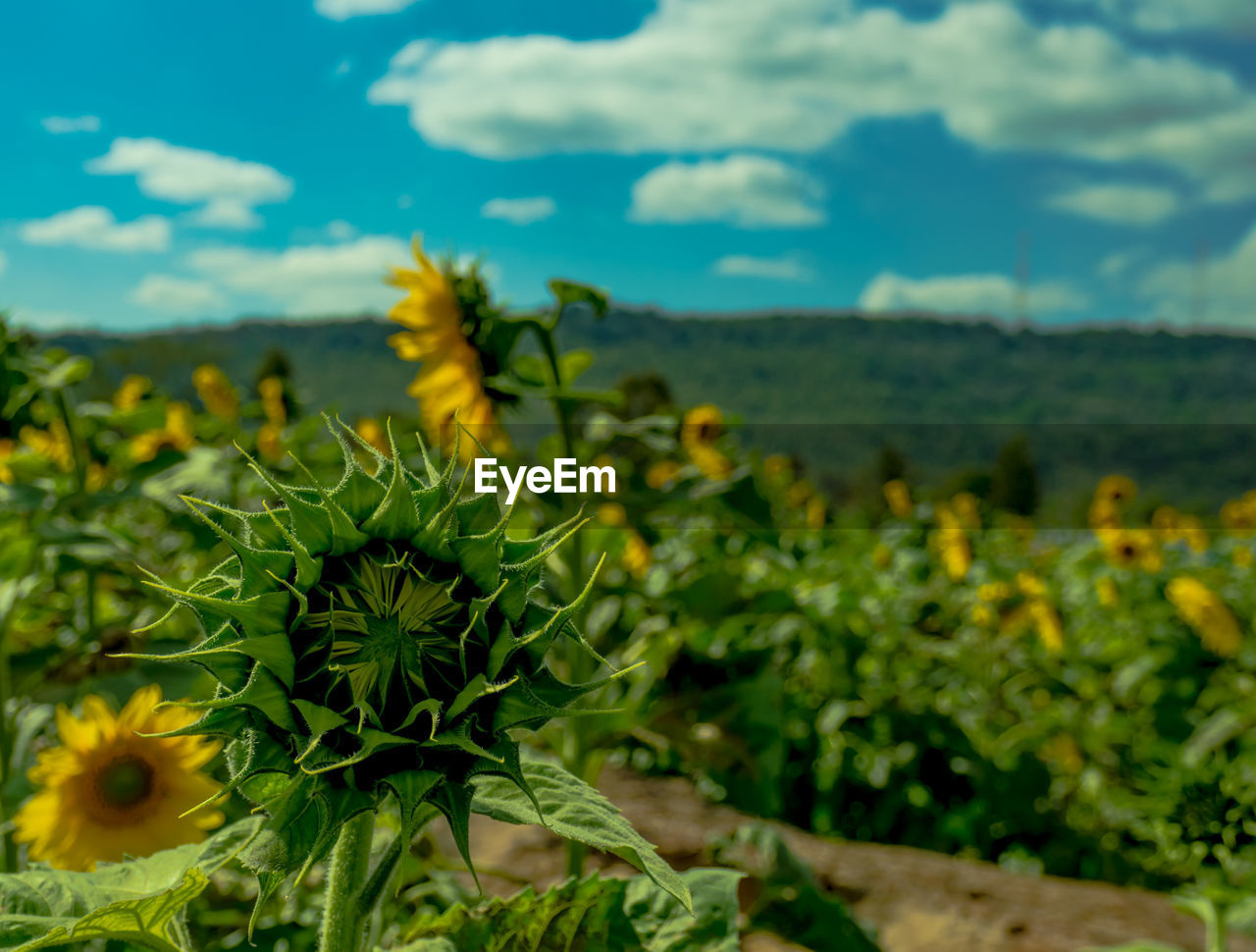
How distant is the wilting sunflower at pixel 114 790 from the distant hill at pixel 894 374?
72590 millimetres

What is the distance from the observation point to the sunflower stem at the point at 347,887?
837 mm

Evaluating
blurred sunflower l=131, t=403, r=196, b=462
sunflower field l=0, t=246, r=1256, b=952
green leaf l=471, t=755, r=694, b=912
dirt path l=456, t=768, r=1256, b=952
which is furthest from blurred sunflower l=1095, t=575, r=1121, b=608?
green leaf l=471, t=755, r=694, b=912

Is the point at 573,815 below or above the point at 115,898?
above

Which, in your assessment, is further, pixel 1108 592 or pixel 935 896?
pixel 1108 592

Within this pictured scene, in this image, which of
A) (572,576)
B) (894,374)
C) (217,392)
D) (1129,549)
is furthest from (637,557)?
(894,374)

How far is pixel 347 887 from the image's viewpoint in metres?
0.85

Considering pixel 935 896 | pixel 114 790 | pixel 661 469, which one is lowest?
pixel 935 896

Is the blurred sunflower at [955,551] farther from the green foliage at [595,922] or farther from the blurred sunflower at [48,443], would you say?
the green foliage at [595,922]

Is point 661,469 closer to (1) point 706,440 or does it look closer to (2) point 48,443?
(1) point 706,440

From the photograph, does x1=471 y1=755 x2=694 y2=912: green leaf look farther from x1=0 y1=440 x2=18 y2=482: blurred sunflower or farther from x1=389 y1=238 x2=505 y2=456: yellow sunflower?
x1=0 y1=440 x2=18 y2=482: blurred sunflower

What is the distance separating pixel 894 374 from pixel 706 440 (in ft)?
381

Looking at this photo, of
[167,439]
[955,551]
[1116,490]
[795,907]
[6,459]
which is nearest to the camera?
[795,907]

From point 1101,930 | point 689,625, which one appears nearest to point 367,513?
point 1101,930

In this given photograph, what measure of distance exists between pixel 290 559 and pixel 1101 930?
255cm
